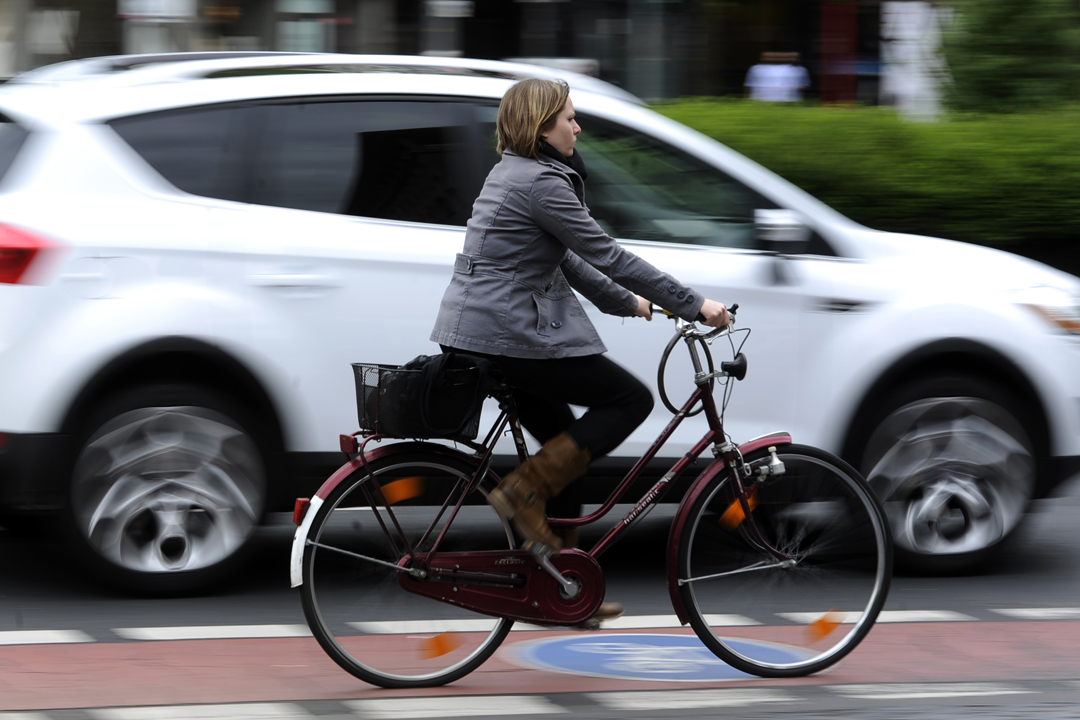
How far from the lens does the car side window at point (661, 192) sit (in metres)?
5.82

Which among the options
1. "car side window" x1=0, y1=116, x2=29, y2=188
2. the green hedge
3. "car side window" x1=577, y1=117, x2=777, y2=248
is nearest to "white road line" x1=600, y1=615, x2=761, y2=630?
"car side window" x1=577, y1=117, x2=777, y2=248

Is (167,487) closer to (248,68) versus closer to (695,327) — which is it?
(248,68)

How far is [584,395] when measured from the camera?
439 centimetres

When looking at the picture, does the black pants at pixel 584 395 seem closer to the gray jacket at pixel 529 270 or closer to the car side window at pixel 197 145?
the gray jacket at pixel 529 270

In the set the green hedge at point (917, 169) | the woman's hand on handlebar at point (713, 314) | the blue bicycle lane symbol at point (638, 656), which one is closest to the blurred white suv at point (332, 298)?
the blue bicycle lane symbol at point (638, 656)

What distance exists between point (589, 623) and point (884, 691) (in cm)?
90

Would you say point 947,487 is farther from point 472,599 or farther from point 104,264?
point 104,264

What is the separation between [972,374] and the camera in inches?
239

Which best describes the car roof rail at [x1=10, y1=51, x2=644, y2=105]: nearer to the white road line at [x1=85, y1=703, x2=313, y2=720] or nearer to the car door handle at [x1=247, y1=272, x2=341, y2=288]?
the car door handle at [x1=247, y1=272, x2=341, y2=288]

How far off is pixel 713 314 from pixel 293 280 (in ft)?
5.84

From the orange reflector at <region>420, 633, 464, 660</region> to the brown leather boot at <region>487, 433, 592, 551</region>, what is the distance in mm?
410

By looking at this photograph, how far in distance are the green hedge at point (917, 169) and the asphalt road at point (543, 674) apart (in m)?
4.67

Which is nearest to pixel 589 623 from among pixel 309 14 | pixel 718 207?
pixel 718 207

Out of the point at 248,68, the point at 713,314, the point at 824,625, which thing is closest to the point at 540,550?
the point at 713,314
